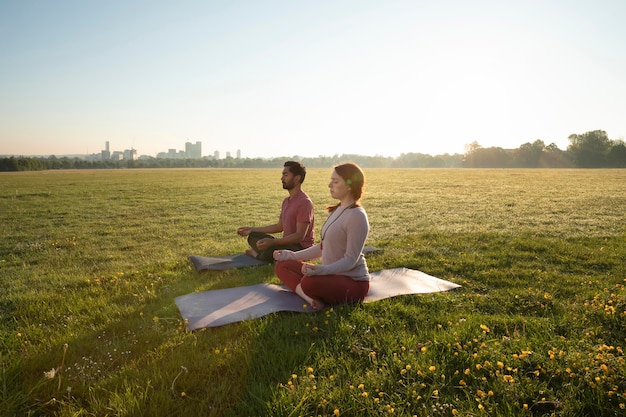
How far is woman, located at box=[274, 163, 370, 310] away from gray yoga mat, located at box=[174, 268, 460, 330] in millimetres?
291

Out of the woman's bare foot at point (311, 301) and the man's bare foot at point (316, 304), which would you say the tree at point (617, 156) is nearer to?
the woman's bare foot at point (311, 301)

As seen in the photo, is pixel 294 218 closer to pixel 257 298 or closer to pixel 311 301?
pixel 257 298

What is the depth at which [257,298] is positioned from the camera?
6129 mm

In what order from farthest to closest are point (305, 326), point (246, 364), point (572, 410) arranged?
point (305, 326), point (246, 364), point (572, 410)

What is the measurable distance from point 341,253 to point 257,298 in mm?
1443

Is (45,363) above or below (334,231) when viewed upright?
below

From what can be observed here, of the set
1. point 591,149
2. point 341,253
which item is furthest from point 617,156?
point 341,253

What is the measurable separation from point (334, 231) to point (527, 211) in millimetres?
15123

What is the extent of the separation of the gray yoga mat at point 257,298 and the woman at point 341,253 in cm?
29

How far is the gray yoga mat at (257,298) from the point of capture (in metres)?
5.37

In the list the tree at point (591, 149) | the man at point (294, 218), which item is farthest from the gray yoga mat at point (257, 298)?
the tree at point (591, 149)

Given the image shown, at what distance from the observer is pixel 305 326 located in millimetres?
5074

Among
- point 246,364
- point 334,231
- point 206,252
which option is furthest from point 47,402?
point 206,252

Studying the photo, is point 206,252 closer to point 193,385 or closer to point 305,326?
point 305,326
